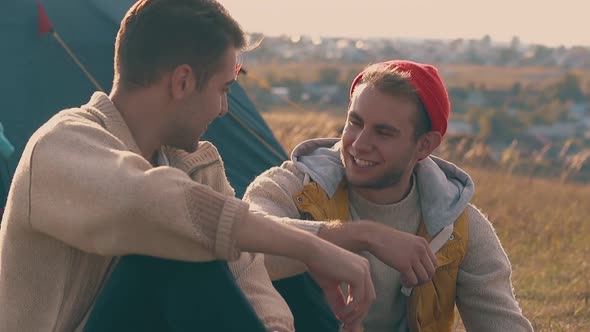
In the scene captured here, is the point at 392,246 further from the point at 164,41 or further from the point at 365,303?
the point at 164,41

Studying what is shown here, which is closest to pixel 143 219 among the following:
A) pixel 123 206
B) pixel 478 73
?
pixel 123 206

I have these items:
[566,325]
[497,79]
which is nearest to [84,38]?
[566,325]

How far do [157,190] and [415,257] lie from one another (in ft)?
2.79

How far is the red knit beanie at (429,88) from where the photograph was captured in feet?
11.6

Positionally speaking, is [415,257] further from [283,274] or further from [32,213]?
[32,213]

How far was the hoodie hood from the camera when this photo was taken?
11.4 feet

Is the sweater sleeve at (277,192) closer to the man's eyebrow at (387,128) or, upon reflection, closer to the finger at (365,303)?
the man's eyebrow at (387,128)

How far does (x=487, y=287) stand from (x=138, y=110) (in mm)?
1228

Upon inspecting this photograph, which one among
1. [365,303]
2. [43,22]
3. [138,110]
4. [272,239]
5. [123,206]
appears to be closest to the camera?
[123,206]

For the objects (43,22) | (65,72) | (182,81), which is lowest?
(65,72)

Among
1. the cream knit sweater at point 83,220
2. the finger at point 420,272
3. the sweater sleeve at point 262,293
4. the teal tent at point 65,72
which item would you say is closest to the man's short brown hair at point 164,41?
the cream knit sweater at point 83,220

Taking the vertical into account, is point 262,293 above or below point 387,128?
below

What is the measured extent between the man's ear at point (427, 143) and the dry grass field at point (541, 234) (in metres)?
1.53

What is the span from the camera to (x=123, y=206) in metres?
2.42
